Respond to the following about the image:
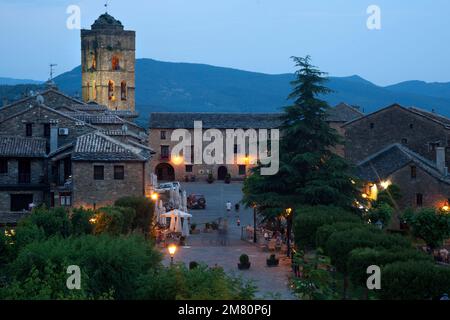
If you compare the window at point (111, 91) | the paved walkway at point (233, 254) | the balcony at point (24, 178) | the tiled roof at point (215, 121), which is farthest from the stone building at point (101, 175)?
the window at point (111, 91)

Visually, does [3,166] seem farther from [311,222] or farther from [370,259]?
[370,259]

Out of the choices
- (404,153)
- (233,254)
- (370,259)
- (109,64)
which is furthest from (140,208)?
(109,64)

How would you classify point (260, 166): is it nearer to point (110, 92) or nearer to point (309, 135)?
point (309, 135)

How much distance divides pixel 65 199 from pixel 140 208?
4.59 meters

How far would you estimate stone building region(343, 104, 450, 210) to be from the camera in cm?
5012

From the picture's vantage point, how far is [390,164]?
176 ft

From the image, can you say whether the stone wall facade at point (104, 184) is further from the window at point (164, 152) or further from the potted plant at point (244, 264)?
the window at point (164, 152)

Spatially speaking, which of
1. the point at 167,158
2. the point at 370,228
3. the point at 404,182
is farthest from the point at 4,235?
the point at 167,158

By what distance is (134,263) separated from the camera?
79.3ft

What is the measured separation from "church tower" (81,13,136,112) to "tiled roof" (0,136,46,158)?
6166 centimetres

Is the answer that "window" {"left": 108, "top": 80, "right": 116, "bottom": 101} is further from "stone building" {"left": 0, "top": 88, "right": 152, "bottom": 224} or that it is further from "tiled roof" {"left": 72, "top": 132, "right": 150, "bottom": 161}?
"tiled roof" {"left": 72, "top": 132, "right": 150, "bottom": 161}

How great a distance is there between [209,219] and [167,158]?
33.1m

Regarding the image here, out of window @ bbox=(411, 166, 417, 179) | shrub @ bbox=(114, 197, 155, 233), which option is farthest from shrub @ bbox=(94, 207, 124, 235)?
window @ bbox=(411, 166, 417, 179)

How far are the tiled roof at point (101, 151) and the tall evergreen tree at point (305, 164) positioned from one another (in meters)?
6.37
